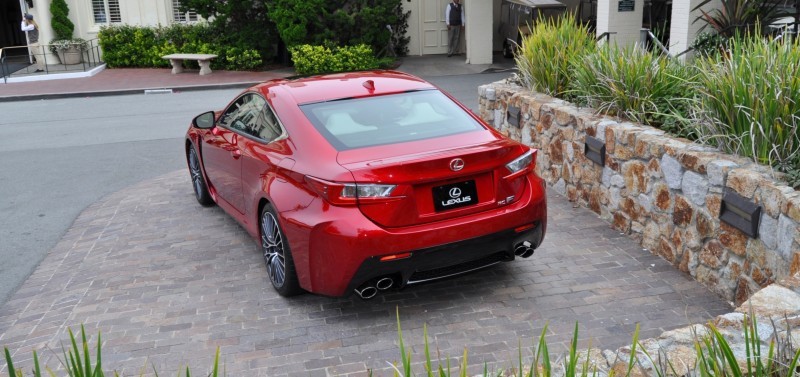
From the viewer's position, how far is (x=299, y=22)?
2086cm

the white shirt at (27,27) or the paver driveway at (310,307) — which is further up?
the white shirt at (27,27)

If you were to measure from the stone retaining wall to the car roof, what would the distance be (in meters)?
1.82

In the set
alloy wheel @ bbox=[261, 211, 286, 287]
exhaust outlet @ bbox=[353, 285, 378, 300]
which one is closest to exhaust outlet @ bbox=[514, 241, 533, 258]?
exhaust outlet @ bbox=[353, 285, 378, 300]

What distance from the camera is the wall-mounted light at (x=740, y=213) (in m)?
4.84

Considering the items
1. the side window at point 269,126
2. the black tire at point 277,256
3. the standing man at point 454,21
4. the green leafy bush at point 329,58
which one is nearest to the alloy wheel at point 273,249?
the black tire at point 277,256

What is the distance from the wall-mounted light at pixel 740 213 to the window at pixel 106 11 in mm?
23401

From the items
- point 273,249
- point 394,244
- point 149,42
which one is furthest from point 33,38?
point 394,244

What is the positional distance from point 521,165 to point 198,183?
13.6 feet

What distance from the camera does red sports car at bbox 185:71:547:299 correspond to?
15.9ft

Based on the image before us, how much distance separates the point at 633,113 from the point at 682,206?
130cm

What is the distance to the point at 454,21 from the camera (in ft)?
77.9

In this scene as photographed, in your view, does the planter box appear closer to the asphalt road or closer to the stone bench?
the stone bench

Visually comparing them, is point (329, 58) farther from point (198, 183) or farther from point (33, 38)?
point (198, 183)

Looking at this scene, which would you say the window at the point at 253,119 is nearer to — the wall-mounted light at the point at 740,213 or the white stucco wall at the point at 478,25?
the wall-mounted light at the point at 740,213
